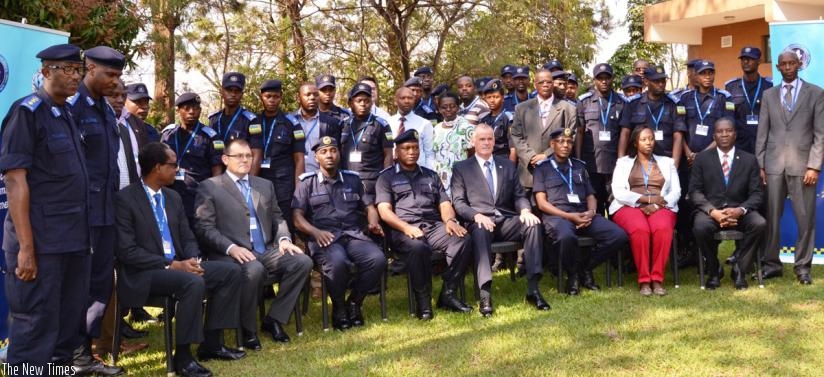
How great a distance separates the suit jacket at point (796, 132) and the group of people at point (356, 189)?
0.04ft

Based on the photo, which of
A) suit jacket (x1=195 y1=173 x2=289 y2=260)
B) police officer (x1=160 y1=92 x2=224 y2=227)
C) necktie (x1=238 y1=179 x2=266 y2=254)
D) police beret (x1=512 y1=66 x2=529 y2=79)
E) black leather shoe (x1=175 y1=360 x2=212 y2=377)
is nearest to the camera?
black leather shoe (x1=175 y1=360 x2=212 y2=377)

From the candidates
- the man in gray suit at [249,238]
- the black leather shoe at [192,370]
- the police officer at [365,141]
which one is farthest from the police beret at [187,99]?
the black leather shoe at [192,370]

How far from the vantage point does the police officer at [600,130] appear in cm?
772

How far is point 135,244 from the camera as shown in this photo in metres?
4.93

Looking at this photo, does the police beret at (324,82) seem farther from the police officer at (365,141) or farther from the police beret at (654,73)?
the police beret at (654,73)

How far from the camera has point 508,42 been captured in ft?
39.1

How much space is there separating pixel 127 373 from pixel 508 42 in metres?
8.46

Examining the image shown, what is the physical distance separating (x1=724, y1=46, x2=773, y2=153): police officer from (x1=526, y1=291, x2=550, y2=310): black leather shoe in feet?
9.13

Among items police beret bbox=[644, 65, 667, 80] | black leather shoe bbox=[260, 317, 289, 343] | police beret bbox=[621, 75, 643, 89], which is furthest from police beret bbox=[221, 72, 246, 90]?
police beret bbox=[644, 65, 667, 80]

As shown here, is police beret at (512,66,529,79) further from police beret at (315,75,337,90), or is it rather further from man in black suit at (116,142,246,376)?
man in black suit at (116,142,246,376)

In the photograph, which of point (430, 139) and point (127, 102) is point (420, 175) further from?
point (127, 102)

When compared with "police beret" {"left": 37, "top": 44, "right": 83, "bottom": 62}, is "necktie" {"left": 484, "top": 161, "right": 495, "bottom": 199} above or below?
below

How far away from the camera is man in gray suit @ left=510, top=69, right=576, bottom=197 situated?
294 inches

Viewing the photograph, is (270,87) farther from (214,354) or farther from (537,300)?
(537,300)
